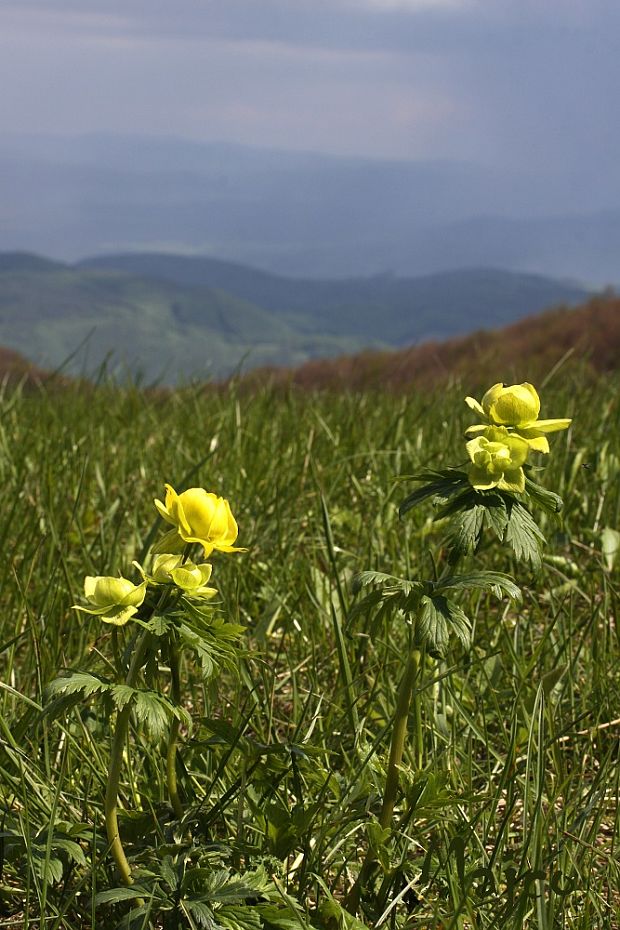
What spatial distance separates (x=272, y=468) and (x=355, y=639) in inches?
50.4

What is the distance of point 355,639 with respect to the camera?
6.48 feet

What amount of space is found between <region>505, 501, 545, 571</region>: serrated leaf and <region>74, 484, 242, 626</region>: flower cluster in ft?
1.02

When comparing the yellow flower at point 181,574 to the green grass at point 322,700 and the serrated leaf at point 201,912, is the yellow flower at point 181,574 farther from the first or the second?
the serrated leaf at point 201,912

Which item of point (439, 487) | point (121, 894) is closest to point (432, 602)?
point (439, 487)

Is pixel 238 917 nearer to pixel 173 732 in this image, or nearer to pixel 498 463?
pixel 173 732

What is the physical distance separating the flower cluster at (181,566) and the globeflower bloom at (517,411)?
12.1 inches

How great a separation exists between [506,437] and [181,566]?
0.40 meters

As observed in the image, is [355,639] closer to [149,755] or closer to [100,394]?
[149,755]

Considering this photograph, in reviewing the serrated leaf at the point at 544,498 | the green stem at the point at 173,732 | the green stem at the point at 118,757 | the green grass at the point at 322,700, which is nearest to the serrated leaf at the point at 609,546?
the green grass at the point at 322,700

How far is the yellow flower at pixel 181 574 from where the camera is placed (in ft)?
3.34

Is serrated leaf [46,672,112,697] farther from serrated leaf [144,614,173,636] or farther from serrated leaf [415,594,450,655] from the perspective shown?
serrated leaf [415,594,450,655]

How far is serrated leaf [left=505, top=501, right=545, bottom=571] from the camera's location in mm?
1036

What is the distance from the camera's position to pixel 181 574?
3.34 ft

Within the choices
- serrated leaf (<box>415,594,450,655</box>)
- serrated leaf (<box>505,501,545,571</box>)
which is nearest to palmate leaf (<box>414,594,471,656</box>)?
serrated leaf (<box>415,594,450,655</box>)
